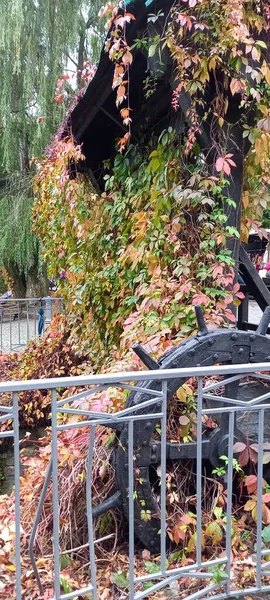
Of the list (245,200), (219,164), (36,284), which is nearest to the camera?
(219,164)

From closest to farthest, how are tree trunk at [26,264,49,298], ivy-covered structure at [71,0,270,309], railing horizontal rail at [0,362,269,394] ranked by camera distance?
railing horizontal rail at [0,362,269,394], ivy-covered structure at [71,0,270,309], tree trunk at [26,264,49,298]

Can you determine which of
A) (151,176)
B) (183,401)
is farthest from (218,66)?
(183,401)

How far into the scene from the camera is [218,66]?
2.96m

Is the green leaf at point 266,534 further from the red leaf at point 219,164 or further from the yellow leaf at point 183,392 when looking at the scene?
the red leaf at point 219,164

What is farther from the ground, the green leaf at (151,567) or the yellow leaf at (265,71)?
the yellow leaf at (265,71)

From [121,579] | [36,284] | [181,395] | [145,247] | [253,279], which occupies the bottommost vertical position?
[121,579]

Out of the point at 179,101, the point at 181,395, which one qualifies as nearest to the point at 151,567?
the point at 181,395

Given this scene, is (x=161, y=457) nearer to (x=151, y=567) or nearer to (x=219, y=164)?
(x=151, y=567)

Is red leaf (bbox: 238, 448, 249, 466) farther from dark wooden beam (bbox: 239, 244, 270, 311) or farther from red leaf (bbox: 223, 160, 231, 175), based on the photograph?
red leaf (bbox: 223, 160, 231, 175)

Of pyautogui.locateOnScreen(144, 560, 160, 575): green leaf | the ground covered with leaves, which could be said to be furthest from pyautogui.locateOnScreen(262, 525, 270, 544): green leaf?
pyautogui.locateOnScreen(144, 560, 160, 575): green leaf

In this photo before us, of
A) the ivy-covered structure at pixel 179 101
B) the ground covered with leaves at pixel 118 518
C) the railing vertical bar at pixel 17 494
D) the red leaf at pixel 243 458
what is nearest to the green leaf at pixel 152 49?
the ivy-covered structure at pixel 179 101

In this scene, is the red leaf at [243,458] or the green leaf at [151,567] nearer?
the green leaf at [151,567]

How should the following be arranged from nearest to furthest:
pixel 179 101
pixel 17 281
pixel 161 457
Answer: pixel 161 457, pixel 179 101, pixel 17 281

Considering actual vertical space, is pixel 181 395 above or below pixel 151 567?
above
